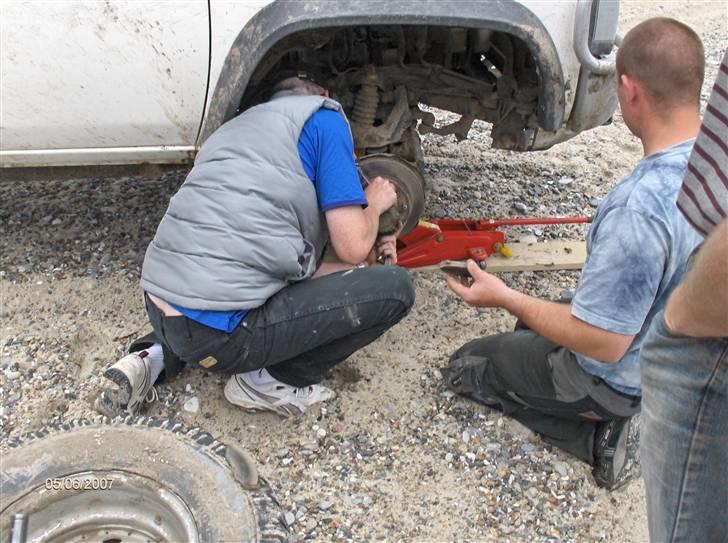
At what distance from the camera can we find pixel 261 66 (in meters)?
2.65

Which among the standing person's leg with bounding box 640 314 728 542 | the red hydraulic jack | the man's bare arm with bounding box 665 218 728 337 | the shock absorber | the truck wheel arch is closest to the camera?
the man's bare arm with bounding box 665 218 728 337

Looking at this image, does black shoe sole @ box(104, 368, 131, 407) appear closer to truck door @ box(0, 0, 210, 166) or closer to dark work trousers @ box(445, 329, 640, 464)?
truck door @ box(0, 0, 210, 166)

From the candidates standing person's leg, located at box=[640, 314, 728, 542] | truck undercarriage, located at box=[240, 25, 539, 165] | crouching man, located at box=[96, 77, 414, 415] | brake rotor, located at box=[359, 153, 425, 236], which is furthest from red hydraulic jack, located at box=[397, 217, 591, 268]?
standing person's leg, located at box=[640, 314, 728, 542]

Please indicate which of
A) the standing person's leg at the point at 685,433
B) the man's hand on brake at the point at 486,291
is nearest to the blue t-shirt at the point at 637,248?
the man's hand on brake at the point at 486,291

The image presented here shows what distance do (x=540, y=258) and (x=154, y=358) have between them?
183cm

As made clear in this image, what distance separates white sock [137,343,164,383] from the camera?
260 centimetres

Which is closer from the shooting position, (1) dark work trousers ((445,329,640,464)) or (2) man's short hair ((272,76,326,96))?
(1) dark work trousers ((445,329,640,464))

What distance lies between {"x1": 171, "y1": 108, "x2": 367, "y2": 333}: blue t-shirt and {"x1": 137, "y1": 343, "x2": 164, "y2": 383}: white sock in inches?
18.0

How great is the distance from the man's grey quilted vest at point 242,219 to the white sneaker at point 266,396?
0.39 meters

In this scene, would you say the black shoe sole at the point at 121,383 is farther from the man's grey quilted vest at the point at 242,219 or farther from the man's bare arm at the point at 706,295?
the man's bare arm at the point at 706,295

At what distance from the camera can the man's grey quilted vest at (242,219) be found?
217 centimetres

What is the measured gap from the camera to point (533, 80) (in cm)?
290

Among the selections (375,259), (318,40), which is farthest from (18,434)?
(318,40)
